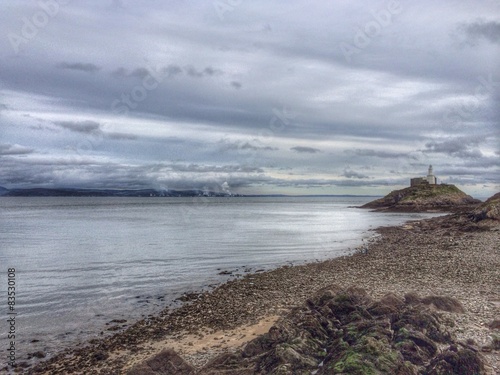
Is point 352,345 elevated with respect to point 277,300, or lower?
elevated

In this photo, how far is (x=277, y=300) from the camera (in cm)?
2058

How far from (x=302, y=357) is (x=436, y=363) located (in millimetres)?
3642

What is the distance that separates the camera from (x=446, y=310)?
15.5 m

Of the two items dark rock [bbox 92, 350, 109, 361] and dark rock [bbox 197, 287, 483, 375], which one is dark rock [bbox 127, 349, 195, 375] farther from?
dark rock [bbox 92, 350, 109, 361]

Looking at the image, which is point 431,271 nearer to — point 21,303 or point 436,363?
point 436,363

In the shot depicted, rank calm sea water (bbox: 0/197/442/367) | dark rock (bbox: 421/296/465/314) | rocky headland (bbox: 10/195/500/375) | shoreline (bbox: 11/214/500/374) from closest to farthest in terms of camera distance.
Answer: rocky headland (bbox: 10/195/500/375) → shoreline (bbox: 11/214/500/374) → dark rock (bbox: 421/296/465/314) → calm sea water (bbox: 0/197/442/367)

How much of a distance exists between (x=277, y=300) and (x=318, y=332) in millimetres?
7796

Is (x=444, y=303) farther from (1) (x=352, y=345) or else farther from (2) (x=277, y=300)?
(2) (x=277, y=300)

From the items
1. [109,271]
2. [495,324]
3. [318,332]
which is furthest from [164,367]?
[109,271]

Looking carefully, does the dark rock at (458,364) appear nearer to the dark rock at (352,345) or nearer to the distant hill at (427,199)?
the dark rock at (352,345)

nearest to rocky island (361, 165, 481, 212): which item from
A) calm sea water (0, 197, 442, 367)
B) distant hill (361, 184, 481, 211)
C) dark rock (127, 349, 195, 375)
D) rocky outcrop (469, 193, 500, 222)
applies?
distant hill (361, 184, 481, 211)

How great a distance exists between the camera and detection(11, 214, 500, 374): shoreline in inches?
548

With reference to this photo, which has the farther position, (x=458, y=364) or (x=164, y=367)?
(x=164, y=367)

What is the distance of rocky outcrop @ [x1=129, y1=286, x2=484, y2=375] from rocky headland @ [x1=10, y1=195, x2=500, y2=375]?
1.3 inches
